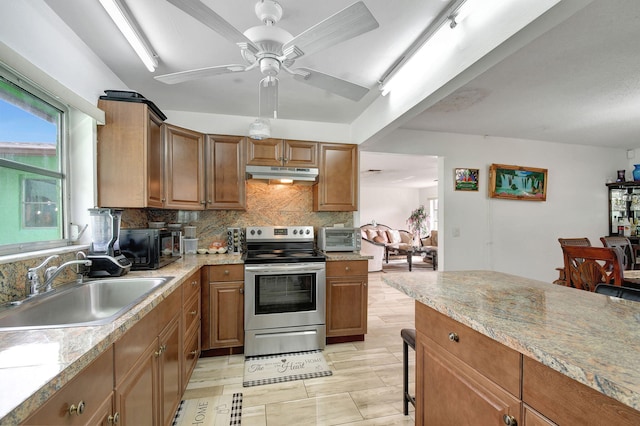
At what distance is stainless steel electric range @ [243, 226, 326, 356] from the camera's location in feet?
8.33

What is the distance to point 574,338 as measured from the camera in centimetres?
80

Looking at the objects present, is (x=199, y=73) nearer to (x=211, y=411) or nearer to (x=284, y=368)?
(x=211, y=411)

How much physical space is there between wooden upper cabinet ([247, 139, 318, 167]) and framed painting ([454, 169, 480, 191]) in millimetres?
1922

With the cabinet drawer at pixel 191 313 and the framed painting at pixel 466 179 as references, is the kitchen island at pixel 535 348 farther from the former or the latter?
the framed painting at pixel 466 179

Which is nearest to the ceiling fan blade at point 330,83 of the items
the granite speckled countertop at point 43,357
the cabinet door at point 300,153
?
the cabinet door at point 300,153

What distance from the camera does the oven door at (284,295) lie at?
2.54 meters

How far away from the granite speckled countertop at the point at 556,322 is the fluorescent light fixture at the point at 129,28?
1989mm

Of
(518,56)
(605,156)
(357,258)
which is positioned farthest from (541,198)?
(357,258)

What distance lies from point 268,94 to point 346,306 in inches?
82.1

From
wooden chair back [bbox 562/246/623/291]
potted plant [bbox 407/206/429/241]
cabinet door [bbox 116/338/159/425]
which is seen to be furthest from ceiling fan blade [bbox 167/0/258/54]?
potted plant [bbox 407/206/429/241]

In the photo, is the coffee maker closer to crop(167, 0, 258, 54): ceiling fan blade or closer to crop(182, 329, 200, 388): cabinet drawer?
crop(182, 329, 200, 388): cabinet drawer

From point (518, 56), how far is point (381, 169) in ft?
15.2

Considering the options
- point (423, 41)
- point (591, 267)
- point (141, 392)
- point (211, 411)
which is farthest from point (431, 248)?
point (141, 392)

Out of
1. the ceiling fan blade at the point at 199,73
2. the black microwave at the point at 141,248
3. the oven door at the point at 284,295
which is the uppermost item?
the ceiling fan blade at the point at 199,73
